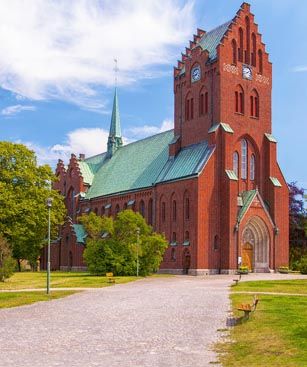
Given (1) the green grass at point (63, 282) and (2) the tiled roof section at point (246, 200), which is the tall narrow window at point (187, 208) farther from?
(1) the green grass at point (63, 282)

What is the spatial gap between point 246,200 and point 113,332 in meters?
48.1

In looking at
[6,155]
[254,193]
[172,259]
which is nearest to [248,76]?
[254,193]

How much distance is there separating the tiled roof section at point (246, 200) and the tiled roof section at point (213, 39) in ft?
52.2

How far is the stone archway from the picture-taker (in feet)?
213

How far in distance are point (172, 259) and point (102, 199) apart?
69.5 feet

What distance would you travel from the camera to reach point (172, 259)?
6419 cm

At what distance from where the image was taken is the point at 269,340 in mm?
15344

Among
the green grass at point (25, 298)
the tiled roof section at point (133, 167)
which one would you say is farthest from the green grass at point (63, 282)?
the tiled roof section at point (133, 167)

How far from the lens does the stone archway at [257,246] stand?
64875mm

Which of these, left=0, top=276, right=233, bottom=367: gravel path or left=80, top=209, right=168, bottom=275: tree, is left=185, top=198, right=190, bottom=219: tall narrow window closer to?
left=80, top=209, right=168, bottom=275: tree

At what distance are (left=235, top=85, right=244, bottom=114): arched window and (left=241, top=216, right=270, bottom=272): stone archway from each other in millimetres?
12619

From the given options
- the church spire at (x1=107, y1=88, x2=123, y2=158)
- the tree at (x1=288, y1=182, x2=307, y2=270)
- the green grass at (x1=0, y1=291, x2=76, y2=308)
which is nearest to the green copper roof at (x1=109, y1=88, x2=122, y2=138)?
the church spire at (x1=107, y1=88, x2=123, y2=158)

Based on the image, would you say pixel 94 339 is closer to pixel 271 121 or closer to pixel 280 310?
pixel 280 310

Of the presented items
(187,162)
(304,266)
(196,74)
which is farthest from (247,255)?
(196,74)
